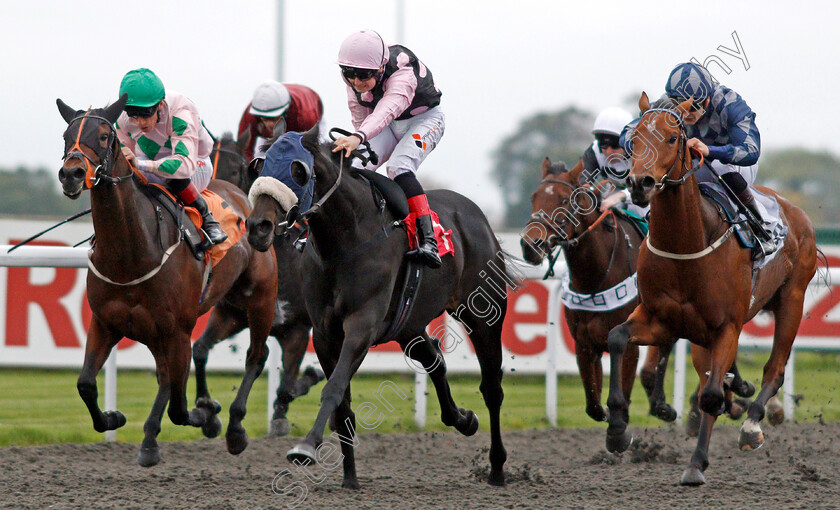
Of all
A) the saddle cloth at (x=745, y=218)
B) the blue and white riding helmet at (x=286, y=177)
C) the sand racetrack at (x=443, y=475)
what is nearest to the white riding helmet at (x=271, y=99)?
the sand racetrack at (x=443, y=475)

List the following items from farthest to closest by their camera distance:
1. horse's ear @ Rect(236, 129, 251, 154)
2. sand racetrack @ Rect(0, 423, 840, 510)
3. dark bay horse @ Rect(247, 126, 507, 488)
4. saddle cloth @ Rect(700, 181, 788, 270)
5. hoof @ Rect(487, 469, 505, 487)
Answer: horse's ear @ Rect(236, 129, 251, 154), hoof @ Rect(487, 469, 505, 487), saddle cloth @ Rect(700, 181, 788, 270), sand racetrack @ Rect(0, 423, 840, 510), dark bay horse @ Rect(247, 126, 507, 488)

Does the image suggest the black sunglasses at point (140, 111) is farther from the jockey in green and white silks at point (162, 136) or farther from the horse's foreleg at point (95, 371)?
the horse's foreleg at point (95, 371)

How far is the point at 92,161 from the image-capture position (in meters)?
4.66

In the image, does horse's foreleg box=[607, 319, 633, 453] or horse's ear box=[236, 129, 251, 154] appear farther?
horse's ear box=[236, 129, 251, 154]

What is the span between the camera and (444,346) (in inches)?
332

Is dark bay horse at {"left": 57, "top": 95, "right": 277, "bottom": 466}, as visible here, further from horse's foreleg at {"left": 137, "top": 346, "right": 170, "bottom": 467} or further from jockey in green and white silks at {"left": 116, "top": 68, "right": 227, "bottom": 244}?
jockey in green and white silks at {"left": 116, "top": 68, "right": 227, "bottom": 244}

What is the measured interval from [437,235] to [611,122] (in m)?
2.20

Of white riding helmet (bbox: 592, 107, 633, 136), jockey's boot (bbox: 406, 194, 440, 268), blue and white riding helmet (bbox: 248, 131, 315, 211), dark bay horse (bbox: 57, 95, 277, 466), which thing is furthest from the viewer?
white riding helmet (bbox: 592, 107, 633, 136)

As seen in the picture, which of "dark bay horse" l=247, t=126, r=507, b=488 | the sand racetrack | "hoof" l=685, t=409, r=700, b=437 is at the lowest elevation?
the sand racetrack

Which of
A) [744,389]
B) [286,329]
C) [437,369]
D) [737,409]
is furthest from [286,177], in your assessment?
[737,409]

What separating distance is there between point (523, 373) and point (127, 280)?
546 centimetres

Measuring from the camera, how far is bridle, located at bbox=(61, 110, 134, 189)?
4586 millimetres

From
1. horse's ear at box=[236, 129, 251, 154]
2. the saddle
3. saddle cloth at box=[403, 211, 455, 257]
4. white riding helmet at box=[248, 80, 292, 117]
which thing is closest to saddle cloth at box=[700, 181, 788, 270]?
the saddle

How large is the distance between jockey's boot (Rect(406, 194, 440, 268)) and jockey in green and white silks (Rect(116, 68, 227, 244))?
1.20 metres
